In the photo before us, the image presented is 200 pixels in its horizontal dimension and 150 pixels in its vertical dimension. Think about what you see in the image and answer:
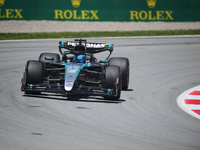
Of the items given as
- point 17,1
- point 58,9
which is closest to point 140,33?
point 58,9

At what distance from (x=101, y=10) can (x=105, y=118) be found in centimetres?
1922

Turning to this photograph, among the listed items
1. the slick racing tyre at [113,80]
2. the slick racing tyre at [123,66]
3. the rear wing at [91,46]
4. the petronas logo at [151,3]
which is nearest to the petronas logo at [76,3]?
the petronas logo at [151,3]

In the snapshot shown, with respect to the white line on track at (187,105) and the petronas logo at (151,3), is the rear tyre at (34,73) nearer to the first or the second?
the white line on track at (187,105)

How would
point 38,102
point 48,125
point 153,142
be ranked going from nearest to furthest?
point 153,142, point 48,125, point 38,102

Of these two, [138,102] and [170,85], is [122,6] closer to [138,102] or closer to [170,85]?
[170,85]

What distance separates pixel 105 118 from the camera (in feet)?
23.5

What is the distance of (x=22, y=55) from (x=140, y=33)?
10.3m

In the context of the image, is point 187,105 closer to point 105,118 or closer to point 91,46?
point 105,118

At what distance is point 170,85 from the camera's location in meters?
10.8

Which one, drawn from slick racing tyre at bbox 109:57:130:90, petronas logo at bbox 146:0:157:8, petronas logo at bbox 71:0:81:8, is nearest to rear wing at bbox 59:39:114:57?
slick racing tyre at bbox 109:57:130:90

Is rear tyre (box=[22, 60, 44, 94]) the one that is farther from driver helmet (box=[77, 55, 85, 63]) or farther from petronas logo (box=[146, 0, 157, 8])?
petronas logo (box=[146, 0, 157, 8])

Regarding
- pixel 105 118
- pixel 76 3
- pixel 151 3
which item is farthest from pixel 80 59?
pixel 151 3

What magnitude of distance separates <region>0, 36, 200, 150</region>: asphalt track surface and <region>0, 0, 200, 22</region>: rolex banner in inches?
476

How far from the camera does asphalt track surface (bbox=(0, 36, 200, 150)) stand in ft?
18.9
